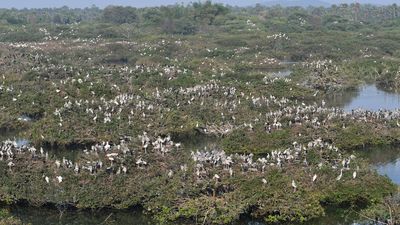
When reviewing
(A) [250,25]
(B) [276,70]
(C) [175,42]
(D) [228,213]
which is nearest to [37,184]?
(D) [228,213]

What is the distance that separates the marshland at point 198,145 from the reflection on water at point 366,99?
0.66 ft

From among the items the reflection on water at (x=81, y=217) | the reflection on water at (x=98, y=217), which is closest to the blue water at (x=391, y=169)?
the reflection on water at (x=98, y=217)

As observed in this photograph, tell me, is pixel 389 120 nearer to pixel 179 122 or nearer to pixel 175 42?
pixel 179 122

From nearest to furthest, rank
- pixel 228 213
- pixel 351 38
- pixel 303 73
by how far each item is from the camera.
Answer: pixel 228 213, pixel 303 73, pixel 351 38

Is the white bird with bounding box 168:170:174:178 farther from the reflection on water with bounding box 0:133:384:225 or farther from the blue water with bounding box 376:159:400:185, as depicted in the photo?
the blue water with bounding box 376:159:400:185

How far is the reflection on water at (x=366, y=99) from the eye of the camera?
143 feet

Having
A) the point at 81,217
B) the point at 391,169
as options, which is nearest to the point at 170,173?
the point at 81,217

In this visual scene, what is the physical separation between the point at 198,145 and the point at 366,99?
1990cm

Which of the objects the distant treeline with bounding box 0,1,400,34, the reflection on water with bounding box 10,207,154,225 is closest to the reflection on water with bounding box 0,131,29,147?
the reflection on water with bounding box 10,207,154,225

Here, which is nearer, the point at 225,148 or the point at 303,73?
the point at 225,148

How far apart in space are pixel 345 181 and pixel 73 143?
13.9 m

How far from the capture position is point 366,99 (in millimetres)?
46938

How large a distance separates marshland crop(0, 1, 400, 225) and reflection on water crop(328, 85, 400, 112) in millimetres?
202

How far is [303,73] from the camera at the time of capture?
51.0 metres
